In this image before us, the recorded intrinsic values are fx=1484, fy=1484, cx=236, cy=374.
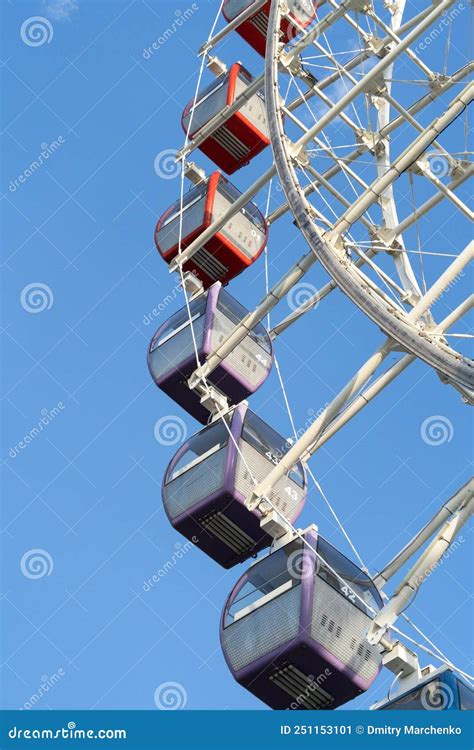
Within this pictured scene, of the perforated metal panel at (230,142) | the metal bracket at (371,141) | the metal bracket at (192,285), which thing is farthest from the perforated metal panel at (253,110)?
the metal bracket at (371,141)

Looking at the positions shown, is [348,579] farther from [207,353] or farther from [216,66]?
[216,66]

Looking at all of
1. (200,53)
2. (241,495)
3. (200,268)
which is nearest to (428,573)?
(241,495)

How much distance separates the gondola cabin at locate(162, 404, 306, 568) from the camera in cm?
1759

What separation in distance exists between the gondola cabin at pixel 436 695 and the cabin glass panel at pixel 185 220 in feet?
31.3

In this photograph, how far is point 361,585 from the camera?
52.0 feet

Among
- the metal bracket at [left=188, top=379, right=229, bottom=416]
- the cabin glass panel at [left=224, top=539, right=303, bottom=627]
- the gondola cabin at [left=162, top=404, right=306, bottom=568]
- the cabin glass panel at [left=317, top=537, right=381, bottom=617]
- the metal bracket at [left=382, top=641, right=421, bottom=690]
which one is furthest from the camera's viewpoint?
the metal bracket at [left=188, top=379, right=229, bottom=416]

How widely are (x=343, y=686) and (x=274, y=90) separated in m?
6.67

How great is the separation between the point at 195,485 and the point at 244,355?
274 centimetres

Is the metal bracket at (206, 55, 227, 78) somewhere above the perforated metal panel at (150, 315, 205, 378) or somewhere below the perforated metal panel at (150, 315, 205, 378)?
above

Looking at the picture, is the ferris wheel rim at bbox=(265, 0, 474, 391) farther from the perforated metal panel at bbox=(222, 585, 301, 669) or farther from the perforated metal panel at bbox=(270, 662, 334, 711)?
the perforated metal panel at bbox=(270, 662, 334, 711)

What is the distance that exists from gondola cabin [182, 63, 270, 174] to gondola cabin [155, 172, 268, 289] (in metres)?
0.78

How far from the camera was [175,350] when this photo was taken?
20.6 metres

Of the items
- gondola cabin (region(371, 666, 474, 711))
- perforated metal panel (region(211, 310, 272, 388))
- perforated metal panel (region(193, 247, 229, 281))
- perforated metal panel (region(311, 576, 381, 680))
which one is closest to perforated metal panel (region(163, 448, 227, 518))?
perforated metal panel (region(211, 310, 272, 388))

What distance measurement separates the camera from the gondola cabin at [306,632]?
1524cm
